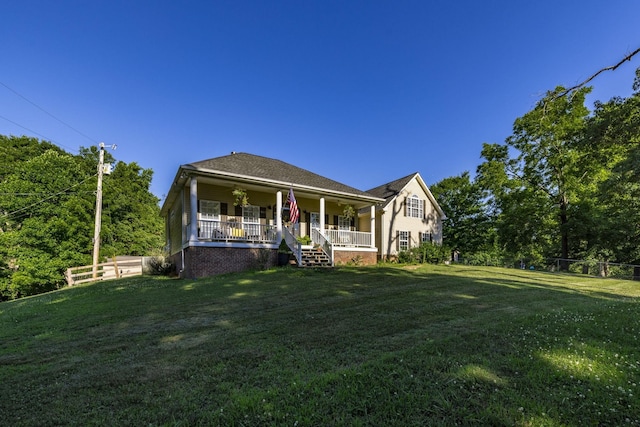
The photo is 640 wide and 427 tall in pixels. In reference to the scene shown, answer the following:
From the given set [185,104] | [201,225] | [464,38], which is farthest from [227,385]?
[185,104]

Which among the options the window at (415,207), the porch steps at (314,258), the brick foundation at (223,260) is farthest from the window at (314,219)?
the window at (415,207)

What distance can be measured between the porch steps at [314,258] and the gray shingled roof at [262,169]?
327 centimetres

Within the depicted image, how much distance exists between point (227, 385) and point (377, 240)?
19394mm

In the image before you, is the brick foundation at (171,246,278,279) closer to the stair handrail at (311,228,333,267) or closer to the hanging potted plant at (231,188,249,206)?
the hanging potted plant at (231,188,249,206)

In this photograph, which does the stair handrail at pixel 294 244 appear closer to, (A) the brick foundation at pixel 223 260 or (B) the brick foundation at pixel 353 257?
(A) the brick foundation at pixel 223 260

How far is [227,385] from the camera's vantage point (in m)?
3.02

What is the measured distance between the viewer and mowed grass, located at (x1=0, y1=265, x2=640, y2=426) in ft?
8.27

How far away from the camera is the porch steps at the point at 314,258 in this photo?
14.1 m

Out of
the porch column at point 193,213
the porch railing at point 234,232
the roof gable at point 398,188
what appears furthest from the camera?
the roof gable at point 398,188

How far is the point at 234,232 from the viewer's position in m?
14.1

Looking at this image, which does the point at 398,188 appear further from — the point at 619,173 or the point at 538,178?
the point at 619,173

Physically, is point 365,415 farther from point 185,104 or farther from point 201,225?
point 185,104

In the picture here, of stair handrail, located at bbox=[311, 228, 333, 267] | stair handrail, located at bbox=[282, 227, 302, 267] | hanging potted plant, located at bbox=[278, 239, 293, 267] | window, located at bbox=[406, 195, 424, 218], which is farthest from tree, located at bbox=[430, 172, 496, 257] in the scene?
hanging potted plant, located at bbox=[278, 239, 293, 267]

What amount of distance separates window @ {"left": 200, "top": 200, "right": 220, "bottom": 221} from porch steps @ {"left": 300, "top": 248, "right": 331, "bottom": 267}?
4.68 m
